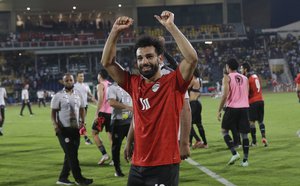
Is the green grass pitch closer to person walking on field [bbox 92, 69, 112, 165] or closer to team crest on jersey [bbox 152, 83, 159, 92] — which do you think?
person walking on field [bbox 92, 69, 112, 165]

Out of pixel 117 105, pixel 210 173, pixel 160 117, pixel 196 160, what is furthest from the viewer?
pixel 196 160

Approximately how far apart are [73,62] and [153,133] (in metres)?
59.5

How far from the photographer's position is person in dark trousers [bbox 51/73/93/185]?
1059cm

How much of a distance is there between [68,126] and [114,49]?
5458 millimetres

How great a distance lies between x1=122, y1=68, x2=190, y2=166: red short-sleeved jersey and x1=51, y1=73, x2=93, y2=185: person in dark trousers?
5407 mm

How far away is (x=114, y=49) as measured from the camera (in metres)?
5.40

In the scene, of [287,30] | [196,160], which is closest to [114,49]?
[196,160]

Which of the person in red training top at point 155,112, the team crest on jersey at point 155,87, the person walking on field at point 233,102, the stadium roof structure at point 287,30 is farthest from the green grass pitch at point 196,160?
the stadium roof structure at point 287,30

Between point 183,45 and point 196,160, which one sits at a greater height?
point 183,45

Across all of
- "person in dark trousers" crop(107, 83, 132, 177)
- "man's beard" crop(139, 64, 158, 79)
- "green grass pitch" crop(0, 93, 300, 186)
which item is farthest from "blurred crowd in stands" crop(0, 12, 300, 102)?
"man's beard" crop(139, 64, 158, 79)

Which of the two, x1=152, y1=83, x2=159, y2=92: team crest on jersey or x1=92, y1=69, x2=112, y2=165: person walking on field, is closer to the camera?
x1=152, y1=83, x2=159, y2=92: team crest on jersey

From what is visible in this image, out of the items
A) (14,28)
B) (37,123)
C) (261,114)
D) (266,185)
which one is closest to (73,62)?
(14,28)

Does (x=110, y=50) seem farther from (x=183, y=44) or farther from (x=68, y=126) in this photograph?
(x=68, y=126)

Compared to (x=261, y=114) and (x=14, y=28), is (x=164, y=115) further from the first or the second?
(x=14, y=28)
